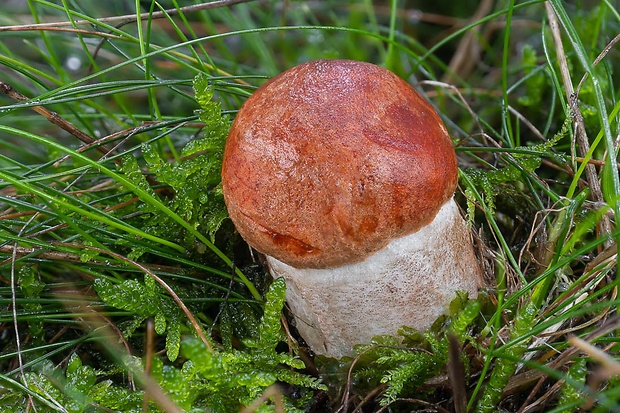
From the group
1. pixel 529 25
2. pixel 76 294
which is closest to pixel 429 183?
pixel 76 294

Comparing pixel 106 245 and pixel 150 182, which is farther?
pixel 150 182

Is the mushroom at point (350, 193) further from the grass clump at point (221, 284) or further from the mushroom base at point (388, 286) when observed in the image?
the grass clump at point (221, 284)

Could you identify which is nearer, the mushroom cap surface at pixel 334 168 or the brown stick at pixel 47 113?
the mushroom cap surface at pixel 334 168

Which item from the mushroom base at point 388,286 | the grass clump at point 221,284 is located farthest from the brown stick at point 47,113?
the mushroom base at point 388,286

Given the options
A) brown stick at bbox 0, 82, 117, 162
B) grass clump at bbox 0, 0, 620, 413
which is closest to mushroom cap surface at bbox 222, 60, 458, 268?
grass clump at bbox 0, 0, 620, 413

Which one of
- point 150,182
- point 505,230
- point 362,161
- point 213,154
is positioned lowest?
point 505,230

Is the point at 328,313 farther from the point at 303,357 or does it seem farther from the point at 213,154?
the point at 213,154

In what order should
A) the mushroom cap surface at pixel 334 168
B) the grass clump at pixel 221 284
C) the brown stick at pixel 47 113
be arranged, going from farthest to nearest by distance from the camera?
the brown stick at pixel 47 113
the grass clump at pixel 221 284
the mushroom cap surface at pixel 334 168

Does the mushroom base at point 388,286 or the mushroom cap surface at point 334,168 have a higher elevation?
the mushroom cap surface at point 334,168
